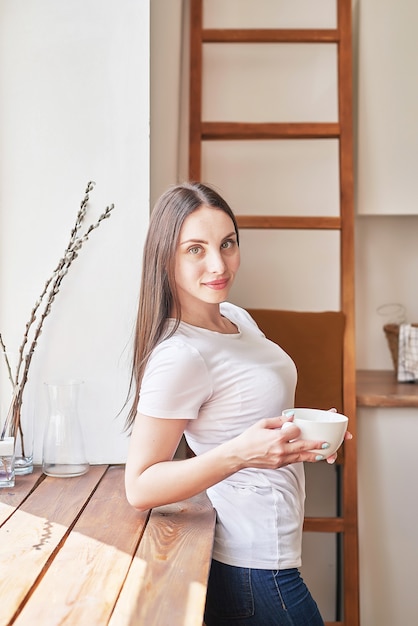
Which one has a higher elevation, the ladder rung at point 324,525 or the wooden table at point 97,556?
the wooden table at point 97,556

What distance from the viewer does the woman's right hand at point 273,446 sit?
124 centimetres

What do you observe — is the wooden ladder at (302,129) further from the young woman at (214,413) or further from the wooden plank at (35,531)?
the wooden plank at (35,531)

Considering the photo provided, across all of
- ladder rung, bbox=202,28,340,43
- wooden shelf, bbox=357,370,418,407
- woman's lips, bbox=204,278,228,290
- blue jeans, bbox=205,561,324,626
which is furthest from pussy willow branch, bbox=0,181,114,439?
wooden shelf, bbox=357,370,418,407

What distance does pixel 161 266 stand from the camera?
1469 millimetres

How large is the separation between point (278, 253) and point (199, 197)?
95 centimetres

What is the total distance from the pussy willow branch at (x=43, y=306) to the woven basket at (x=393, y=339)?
117 centimetres

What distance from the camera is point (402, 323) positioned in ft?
8.76

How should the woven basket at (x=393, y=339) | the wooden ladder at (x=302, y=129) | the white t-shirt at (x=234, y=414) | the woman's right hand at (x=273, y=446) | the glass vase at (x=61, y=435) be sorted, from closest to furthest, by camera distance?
the woman's right hand at (x=273, y=446) < the white t-shirt at (x=234, y=414) < the glass vase at (x=61, y=435) < the wooden ladder at (x=302, y=129) < the woven basket at (x=393, y=339)

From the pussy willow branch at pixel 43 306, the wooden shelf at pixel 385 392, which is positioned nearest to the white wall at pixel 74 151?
the pussy willow branch at pixel 43 306

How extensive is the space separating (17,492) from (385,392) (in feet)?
3.85

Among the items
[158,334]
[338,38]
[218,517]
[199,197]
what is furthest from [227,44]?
[218,517]

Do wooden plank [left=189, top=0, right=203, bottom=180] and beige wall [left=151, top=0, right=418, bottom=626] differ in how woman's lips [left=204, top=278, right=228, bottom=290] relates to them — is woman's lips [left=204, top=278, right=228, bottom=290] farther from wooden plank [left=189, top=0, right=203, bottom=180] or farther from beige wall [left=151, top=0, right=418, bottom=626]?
wooden plank [left=189, top=0, right=203, bottom=180]

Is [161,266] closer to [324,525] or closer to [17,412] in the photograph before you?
[17,412]

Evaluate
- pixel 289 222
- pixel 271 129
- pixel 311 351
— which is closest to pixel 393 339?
pixel 311 351
